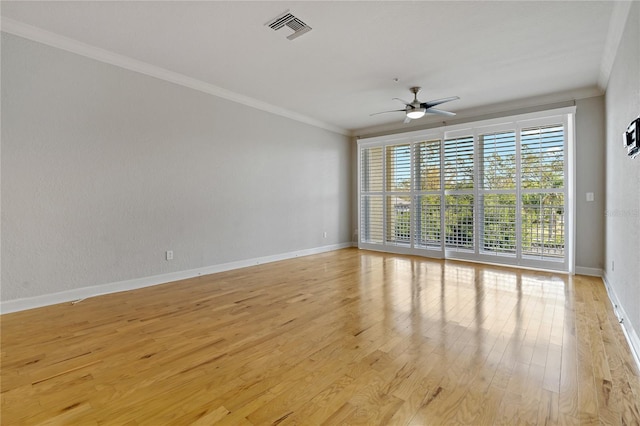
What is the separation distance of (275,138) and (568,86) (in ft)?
15.0

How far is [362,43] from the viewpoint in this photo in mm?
3219

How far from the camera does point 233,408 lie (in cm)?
155

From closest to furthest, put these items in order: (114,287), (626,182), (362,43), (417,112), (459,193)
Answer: (626,182)
(362,43)
(114,287)
(417,112)
(459,193)

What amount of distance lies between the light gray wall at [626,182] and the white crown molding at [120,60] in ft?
14.7

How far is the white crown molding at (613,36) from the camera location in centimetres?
255

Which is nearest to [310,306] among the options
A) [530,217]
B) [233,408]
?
[233,408]

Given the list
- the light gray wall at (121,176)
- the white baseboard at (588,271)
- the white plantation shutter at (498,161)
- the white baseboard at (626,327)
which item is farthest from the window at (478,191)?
the light gray wall at (121,176)

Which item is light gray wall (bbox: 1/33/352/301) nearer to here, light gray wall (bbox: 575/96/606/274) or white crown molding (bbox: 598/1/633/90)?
white crown molding (bbox: 598/1/633/90)

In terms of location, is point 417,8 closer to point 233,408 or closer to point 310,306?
point 310,306

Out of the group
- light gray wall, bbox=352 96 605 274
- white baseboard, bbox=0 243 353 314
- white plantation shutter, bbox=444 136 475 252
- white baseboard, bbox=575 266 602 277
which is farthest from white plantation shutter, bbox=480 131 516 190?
white baseboard, bbox=0 243 353 314

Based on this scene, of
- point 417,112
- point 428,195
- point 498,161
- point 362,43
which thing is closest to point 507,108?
point 498,161

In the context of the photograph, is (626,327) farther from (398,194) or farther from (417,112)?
(398,194)

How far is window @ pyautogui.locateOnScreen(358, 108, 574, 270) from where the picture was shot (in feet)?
15.3

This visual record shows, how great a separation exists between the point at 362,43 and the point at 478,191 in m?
3.43
